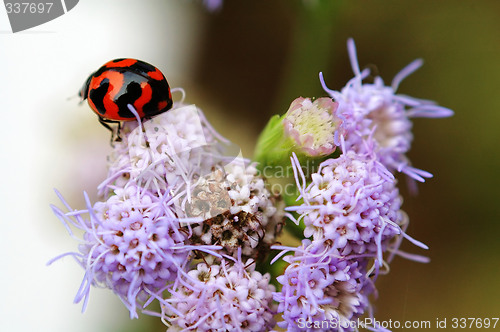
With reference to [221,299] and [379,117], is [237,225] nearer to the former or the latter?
[221,299]

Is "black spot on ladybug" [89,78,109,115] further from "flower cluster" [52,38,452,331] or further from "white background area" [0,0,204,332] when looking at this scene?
"white background area" [0,0,204,332]

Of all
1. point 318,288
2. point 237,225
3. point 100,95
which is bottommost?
point 318,288

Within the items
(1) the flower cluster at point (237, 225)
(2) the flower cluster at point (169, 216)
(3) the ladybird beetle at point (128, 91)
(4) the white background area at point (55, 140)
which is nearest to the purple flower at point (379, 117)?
(1) the flower cluster at point (237, 225)

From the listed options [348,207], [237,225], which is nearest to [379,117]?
[348,207]

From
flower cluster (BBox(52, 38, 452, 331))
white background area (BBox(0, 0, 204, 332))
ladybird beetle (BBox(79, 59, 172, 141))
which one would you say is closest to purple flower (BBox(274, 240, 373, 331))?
flower cluster (BBox(52, 38, 452, 331))

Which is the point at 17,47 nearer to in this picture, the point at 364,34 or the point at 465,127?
the point at 364,34

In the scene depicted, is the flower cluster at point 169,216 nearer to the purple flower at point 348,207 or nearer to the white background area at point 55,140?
the purple flower at point 348,207

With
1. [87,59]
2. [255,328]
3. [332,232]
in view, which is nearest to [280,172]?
[332,232]
